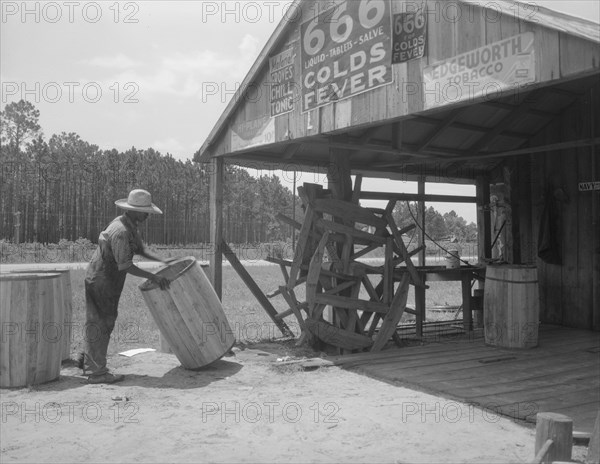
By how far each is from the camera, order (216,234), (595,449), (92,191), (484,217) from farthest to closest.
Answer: (92,191) < (484,217) < (216,234) < (595,449)

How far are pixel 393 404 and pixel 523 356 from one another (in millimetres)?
2782

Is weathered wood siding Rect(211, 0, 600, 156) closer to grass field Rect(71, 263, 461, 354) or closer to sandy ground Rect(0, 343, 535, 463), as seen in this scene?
sandy ground Rect(0, 343, 535, 463)

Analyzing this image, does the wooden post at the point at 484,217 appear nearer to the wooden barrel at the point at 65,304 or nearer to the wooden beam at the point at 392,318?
the wooden beam at the point at 392,318

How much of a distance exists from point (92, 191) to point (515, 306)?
2743cm

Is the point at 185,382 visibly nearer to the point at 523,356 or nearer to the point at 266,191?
the point at 523,356

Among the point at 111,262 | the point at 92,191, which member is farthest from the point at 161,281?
the point at 92,191

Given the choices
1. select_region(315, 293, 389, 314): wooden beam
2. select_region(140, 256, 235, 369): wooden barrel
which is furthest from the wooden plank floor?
select_region(140, 256, 235, 369): wooden barrel

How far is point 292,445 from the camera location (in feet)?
14.0

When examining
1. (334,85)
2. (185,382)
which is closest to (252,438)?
(185,382)

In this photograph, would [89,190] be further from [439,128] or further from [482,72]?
[482,72]

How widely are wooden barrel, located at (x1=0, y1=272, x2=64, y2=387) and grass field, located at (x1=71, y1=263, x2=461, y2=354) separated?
1872 mm

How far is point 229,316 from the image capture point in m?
11.5

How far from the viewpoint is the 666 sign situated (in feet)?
20.3

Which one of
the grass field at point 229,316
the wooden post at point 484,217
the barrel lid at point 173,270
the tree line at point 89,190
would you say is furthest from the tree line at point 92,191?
the barrel lid at point 173,270
